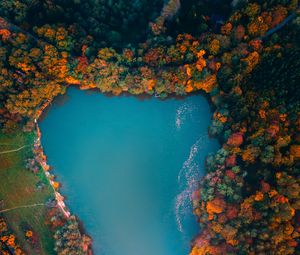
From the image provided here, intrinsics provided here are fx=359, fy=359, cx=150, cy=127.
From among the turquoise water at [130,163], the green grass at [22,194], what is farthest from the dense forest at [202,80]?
the turquoise water at [130,163]

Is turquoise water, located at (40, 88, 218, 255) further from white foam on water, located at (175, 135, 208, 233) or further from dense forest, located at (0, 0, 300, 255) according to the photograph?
dense forest, located at (0, 0, 300, 255)

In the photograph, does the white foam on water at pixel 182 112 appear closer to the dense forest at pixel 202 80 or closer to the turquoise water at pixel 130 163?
the turquoise water at pixel 130 163

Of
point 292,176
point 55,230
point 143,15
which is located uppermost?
point 143,15

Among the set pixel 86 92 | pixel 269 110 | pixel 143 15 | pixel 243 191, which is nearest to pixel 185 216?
pixel 243 191

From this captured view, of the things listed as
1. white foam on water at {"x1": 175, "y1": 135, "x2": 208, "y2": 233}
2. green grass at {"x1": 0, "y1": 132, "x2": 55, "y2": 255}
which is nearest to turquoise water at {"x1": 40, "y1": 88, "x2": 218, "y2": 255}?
white foam on water at {"x1": 175, "y1": 135, "x2": 208, "y2": 233}

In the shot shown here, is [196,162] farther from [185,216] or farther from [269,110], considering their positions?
[269,110]
